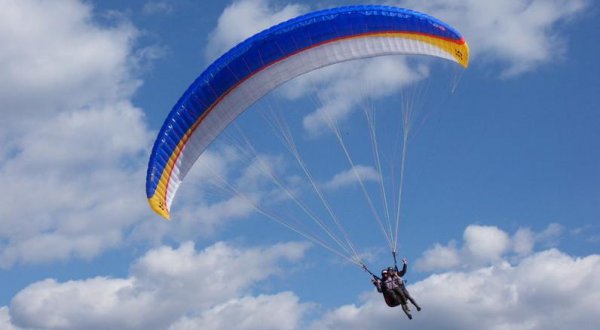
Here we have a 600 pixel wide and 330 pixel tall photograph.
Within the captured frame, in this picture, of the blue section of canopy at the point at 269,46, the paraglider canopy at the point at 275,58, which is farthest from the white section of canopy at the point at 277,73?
the blue section of canopy at the point at 269,46

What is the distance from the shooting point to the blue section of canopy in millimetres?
23578

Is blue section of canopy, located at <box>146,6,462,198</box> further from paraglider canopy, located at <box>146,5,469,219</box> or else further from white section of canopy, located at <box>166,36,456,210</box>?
white section of canopy, located at <box>166,36,456,210</box>

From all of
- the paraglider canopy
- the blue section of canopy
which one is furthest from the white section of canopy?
the blue section of canopy

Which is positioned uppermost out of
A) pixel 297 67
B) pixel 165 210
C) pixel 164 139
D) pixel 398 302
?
pixel 297 67

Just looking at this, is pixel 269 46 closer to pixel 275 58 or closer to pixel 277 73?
pixel 275 58

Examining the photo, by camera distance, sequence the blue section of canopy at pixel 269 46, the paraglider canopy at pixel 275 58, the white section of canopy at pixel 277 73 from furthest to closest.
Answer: the white section of canopy at pixel 277 73 → the paraglider canopy at pixel 275 58 → the blue section of canopy at pixel 269 46

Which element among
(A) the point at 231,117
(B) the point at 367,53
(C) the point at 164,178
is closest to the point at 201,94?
(A) the point at 231,117

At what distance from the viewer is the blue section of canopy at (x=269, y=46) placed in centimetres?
2358

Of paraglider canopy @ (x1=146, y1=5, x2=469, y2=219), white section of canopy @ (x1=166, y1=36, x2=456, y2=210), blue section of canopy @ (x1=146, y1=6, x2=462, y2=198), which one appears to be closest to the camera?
blue section of canopy @ (x1=146, y1=6, x2=462, y2=198)

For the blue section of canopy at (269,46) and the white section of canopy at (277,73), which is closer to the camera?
the blue section of canopy at (269,46)

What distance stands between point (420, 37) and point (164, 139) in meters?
8.50

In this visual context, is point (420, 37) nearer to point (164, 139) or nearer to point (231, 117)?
point (231, 117)

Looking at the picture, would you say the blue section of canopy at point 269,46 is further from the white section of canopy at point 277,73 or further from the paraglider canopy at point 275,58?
the white section of canopy at point 277,73

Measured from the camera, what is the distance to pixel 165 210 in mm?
25109
